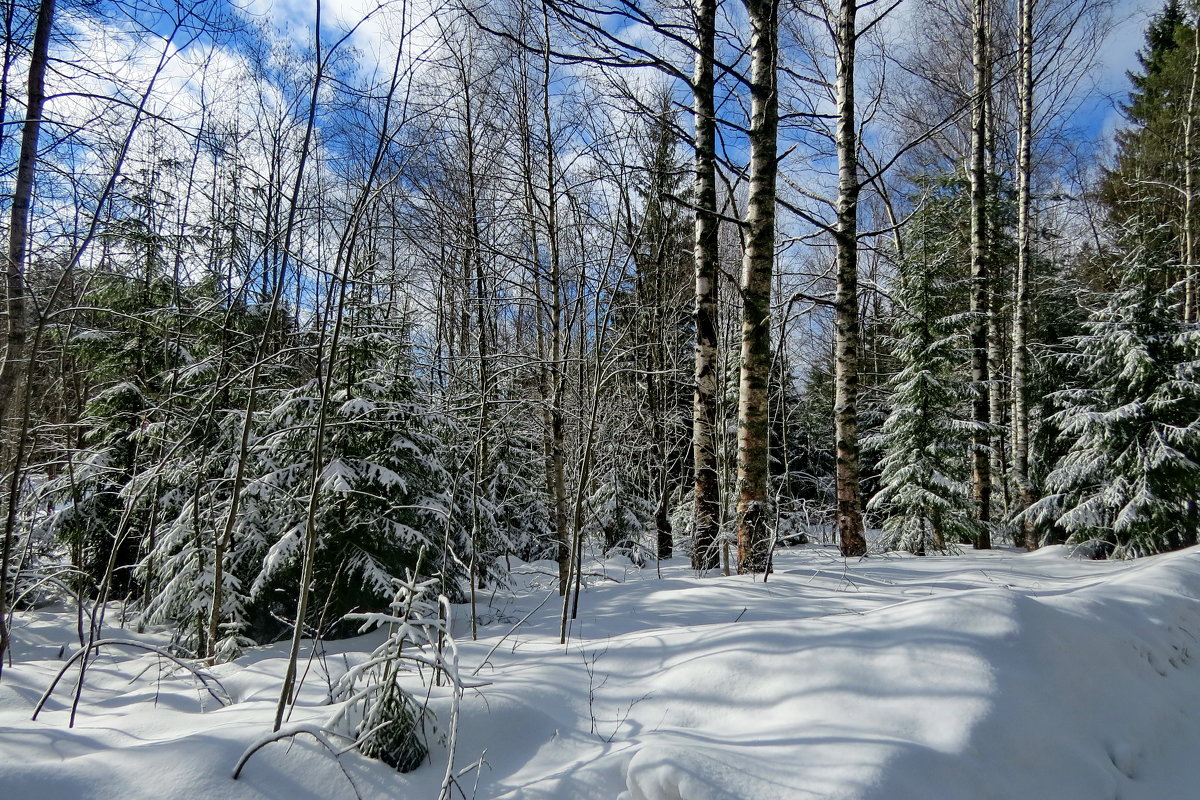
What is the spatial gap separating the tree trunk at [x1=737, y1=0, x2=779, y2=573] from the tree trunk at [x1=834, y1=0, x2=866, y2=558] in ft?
6.57

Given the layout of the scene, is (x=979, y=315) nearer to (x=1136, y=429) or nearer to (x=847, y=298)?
(x=1136, y=429)

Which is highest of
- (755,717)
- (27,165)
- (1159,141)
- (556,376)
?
(1159,141)

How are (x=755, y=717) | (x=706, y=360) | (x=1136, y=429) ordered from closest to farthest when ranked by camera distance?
(x=755, y=717), (x=706, y=360), (x=1136, y=429)

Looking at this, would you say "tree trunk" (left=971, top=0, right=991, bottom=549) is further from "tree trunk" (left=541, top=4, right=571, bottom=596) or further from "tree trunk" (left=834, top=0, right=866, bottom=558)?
"tree trunk" (left=541, top=4, right=571, bottom=596)

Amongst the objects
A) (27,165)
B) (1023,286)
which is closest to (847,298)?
(1023,286)

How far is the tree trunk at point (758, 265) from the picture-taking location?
4801mm

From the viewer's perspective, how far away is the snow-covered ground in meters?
1.61

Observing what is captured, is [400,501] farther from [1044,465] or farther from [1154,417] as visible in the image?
[1044,465]

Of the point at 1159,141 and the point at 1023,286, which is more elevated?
the point at 1159,141

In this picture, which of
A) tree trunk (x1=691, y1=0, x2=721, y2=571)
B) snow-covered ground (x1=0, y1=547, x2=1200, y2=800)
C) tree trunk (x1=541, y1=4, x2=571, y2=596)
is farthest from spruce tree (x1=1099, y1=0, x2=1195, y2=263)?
snow-covered ground (x1=0, y1=547, x2=1200, y2=800)

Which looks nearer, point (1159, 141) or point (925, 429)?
point (925, 429)

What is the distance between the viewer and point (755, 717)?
2.00 m

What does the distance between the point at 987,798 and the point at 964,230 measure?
15.2 meters

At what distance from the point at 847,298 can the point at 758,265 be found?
7.74 ft
